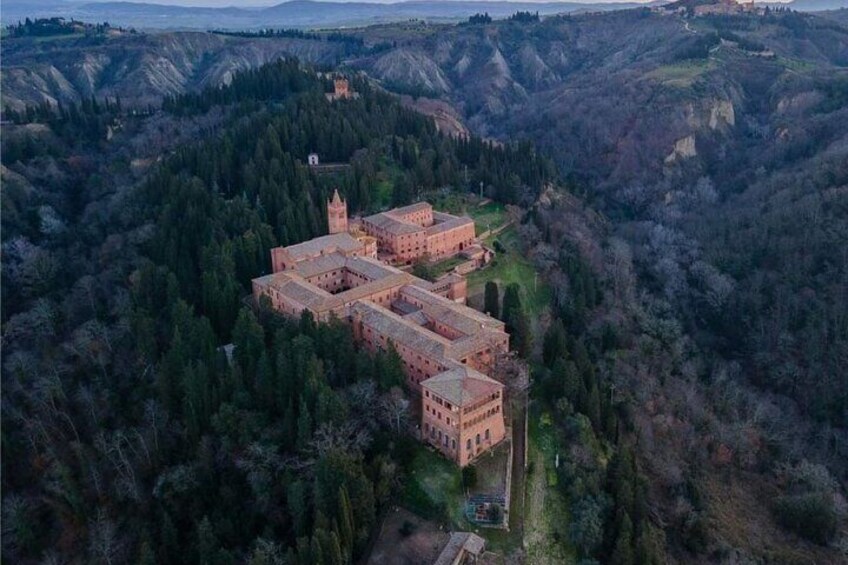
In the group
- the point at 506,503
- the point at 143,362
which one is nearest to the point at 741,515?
the point at 506,503

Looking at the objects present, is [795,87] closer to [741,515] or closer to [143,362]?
[741,515]

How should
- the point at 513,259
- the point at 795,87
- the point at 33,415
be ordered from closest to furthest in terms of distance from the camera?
the point at 33,415 → the point at 513,259 → the point at 795,87

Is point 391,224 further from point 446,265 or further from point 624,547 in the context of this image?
point 624,547

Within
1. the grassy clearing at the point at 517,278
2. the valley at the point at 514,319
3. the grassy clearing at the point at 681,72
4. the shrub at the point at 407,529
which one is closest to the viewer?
the shrub at the point at 407,529

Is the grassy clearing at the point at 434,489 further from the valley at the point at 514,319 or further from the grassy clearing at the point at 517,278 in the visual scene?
the grassy clearing at the point at 517,278

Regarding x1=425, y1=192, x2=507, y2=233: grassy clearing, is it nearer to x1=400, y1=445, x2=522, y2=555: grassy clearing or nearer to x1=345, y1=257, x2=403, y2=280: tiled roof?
x1=345, y1=257, x2=403, y2=280: tiled roof

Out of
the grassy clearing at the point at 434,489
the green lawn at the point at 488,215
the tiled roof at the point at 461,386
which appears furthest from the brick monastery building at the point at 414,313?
the green lawn at the point at 488,215
